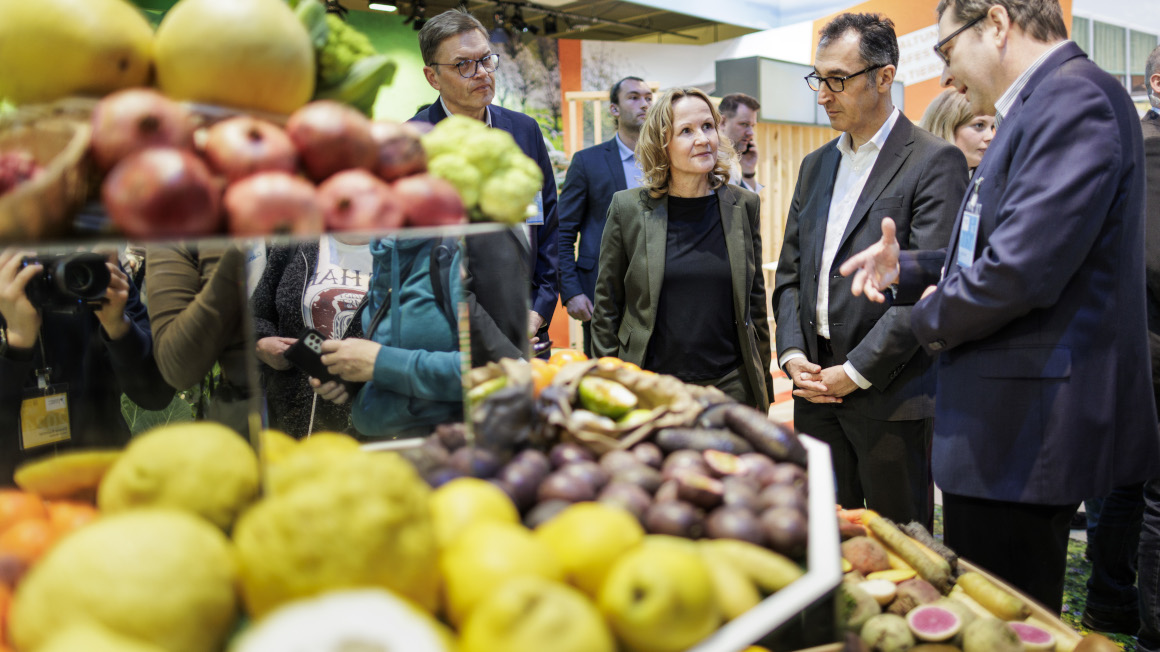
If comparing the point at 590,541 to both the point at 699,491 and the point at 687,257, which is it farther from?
the point at 687,257

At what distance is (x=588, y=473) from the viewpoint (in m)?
1.03

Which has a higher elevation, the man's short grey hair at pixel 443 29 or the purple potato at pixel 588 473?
the man's short grey hair at pixel 443 29

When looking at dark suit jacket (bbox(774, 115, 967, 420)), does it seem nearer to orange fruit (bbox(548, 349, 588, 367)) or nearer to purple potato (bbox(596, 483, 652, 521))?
orange fruit (bbox(548, 349, 588, 367))

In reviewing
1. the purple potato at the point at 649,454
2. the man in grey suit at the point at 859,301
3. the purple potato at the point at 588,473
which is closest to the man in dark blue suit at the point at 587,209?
the man in grey suit at the point at 859,301

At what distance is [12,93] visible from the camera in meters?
0.82

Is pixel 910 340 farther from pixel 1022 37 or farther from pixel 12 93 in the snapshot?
pixel 12 93

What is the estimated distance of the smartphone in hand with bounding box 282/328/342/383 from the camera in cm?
110

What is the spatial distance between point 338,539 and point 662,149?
255cm

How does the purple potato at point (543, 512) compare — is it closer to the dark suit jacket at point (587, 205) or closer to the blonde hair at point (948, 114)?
the blonde hair at point (948, 114)

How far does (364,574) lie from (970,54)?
2.04m

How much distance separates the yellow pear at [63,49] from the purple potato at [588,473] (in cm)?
71

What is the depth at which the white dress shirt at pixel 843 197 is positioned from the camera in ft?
8.62

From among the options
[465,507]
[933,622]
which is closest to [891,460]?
[933,622]

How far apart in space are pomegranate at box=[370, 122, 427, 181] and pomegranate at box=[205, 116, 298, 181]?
0.37ft
